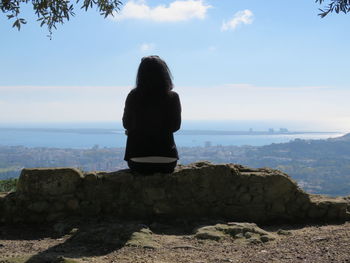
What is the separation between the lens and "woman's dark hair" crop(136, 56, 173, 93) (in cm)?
725

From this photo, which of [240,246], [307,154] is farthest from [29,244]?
[307,154]

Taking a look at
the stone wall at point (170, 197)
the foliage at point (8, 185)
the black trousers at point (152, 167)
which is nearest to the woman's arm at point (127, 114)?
the black trousers at point (152, 167)

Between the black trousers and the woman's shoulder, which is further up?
the woman's shoulder

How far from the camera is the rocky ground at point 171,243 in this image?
208 inches

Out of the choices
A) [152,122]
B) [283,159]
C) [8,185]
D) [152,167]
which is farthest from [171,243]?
[283,159]

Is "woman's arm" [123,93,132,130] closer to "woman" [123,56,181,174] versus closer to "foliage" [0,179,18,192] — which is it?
"woman" [123,56,181,174]

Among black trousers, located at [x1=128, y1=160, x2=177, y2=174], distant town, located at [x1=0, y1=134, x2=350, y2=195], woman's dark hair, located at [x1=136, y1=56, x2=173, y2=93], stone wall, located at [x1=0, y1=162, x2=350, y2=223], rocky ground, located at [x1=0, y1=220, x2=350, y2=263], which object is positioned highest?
woman's dark hair, located at [x1=136, y1=56, x2=173, y2=93]

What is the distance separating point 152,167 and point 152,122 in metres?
0.84

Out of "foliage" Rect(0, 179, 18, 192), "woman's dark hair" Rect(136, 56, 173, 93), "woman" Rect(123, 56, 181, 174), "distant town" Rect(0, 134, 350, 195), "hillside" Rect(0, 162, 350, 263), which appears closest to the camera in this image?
"hillside" Rect(0, 162, 350, 263)

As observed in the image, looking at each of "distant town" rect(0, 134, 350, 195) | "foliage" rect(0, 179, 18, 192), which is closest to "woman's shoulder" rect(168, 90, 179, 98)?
"foliage" rect(0, 179, 18, 192)

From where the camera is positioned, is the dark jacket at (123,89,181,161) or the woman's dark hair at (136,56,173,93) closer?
the woman's dark hair at (136,56,173,93)

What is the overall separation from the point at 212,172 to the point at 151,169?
1165 millimetres

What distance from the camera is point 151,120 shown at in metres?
7.41

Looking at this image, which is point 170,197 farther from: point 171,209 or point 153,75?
point 153,75
